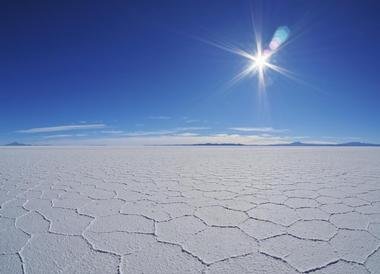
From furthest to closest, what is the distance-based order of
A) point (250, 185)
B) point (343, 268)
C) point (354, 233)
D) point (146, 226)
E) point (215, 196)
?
1. point (250, 185)
2. point (215, 196)
3. point (146, 226)
4. point (354, 233)
5. point (343, 268)

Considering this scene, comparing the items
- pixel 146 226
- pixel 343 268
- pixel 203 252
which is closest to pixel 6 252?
pixel 146 226

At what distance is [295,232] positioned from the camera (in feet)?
4.41

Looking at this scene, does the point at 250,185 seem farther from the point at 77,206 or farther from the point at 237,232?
the point at 77,206

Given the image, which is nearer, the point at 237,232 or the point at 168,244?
the point at 168,244

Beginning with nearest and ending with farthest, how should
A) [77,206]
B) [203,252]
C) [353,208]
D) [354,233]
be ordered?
[203,252] → [354,233] → [353,208] → [77,206]

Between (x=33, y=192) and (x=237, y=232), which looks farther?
(x=33, y=192)

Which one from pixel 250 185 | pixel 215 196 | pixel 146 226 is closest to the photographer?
pixel 146 226

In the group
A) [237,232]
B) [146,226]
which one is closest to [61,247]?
[146,226]

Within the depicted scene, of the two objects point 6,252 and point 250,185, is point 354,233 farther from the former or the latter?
point 6,252

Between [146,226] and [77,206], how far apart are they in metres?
0.77

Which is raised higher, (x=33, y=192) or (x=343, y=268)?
(x=33, y=192)

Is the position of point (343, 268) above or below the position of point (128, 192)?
below

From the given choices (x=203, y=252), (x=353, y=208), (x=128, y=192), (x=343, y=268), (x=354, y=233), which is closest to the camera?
(x=343, y=268)

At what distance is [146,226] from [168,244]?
0.94 ft
